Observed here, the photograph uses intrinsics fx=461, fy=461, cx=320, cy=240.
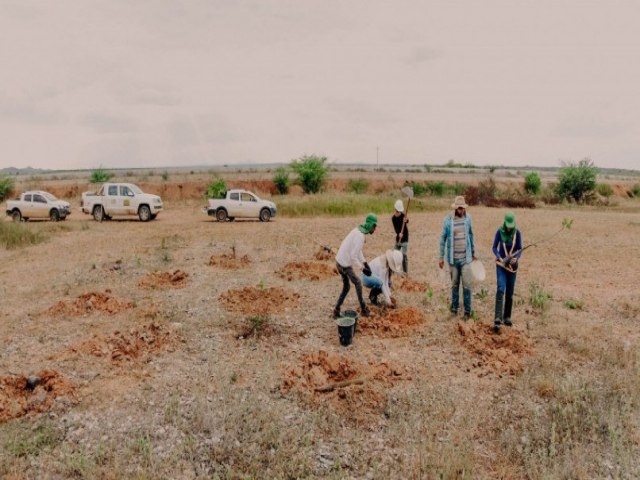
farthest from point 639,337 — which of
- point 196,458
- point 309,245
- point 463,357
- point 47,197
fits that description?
point 47,197

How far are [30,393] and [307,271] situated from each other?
Result: 676 cm

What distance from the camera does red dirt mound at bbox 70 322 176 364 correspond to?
22.0 feet

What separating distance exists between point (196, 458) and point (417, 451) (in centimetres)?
223

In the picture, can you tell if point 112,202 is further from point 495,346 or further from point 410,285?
point 495,346

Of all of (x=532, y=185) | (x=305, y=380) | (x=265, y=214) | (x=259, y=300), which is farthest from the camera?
(x=532, y=185)

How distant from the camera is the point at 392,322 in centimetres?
790

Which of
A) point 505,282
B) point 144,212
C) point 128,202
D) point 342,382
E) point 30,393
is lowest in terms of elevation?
point 30,393

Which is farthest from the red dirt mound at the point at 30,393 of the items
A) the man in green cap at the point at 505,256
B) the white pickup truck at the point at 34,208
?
the white pickup truck at the point at 34,208

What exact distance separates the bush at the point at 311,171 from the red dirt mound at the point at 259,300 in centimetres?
2901

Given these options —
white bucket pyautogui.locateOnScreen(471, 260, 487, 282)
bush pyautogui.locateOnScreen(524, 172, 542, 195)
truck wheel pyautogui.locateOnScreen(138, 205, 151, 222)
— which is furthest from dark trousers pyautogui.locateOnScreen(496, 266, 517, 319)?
bush pyautogui.locateOnScreen(524, 172, 542, 195)

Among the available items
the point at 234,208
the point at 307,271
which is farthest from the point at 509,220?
the point at 234,208

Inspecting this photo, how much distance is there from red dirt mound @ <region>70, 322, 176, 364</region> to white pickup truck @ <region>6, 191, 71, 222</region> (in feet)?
60.5

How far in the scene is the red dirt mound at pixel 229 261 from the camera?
12.3 meters

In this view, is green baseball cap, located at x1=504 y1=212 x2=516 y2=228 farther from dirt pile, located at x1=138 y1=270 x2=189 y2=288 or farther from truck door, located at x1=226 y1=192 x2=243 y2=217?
truck door, located at x1=226 y1=192 x2=243 y2=217
